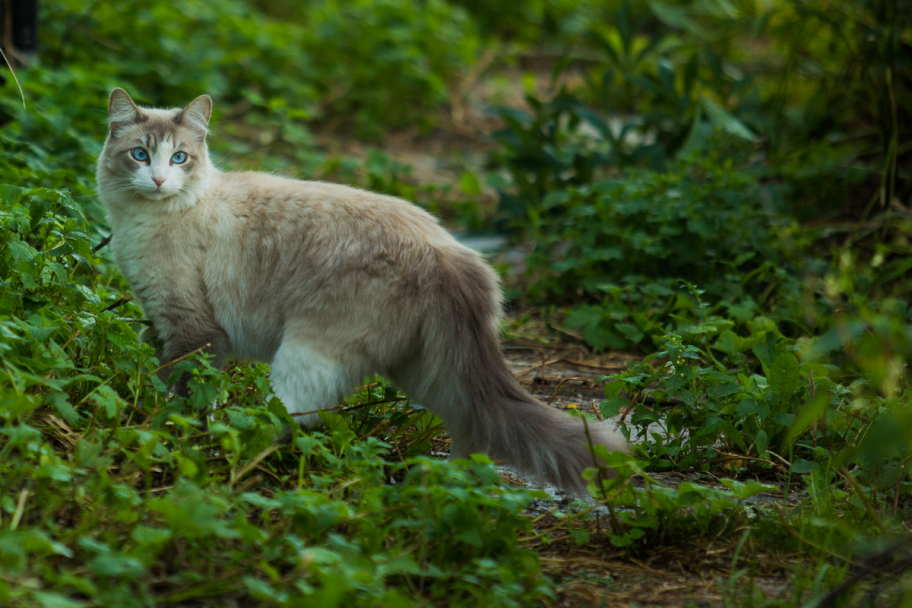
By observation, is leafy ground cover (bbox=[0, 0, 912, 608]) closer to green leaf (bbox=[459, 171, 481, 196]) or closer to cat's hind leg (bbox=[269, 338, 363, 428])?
green leaf (bbox=[459, 171, 481, 196])

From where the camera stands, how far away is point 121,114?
328cm

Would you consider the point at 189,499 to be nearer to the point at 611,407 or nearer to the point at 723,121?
the point at 611,407

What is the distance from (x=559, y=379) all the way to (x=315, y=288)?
144 centimetres

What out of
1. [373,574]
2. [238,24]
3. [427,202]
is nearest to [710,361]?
[373,574]

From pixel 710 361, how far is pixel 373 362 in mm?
1537

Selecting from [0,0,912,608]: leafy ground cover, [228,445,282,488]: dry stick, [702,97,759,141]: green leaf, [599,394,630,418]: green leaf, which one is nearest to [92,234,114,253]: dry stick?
[0,0,912,608]: leafy ground cover

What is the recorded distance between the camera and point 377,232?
2.87m

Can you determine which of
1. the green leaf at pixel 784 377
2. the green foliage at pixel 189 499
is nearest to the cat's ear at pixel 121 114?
the green foliage at pixel 189 499

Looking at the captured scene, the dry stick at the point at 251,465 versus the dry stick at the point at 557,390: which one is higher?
the dry stick at the point at 251,465

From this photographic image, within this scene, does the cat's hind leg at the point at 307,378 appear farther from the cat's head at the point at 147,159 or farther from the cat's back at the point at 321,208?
the cat's head at the point at 147,159

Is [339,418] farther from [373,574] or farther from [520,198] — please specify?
[520,198]

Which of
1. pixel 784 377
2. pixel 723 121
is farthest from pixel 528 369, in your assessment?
pixel 723 121

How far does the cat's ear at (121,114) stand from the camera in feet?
10.7

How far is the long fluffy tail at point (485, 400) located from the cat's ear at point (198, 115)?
1.34m
